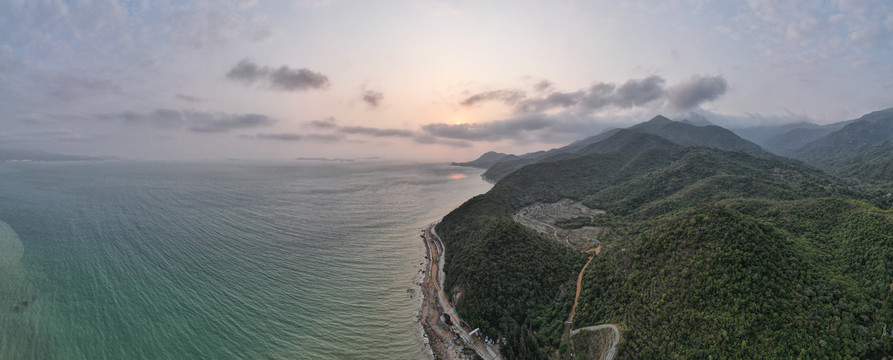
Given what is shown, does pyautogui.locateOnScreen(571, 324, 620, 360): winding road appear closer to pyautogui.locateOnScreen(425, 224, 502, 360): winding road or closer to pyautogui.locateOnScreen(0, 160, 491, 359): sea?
pyautogui.locateOnScreen(425, 224, 502, 360): winding road

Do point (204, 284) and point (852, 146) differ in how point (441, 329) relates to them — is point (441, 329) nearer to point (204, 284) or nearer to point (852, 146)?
point (204, 284)

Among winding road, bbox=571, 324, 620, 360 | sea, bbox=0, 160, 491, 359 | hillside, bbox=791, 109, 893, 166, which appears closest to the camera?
winding road, bbox=571, 324, 620, 360

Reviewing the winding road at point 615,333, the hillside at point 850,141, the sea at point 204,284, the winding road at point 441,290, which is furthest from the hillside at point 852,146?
the sea at point 204,284

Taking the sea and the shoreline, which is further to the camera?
the shoreline

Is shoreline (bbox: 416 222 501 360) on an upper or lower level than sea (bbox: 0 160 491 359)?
lower

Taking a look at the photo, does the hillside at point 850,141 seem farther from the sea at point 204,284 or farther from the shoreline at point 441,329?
the sea at point 204,284

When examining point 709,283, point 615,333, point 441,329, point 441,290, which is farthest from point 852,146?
point 441,329

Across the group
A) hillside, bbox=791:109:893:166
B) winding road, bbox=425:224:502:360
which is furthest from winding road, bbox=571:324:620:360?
hillside, bbox=791:109:893:166
